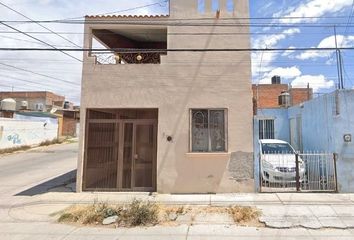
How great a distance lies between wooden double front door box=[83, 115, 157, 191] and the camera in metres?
9.87

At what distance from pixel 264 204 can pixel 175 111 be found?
153 inches

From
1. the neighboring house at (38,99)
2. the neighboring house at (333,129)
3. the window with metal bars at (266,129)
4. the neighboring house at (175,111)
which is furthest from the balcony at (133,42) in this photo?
the neighboring house at (38,99)

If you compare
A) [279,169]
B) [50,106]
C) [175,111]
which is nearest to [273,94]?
[279,169]

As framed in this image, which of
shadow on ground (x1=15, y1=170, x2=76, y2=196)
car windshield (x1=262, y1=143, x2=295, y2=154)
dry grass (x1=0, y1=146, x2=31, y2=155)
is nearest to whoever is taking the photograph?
shadow on ground (x1=15, y1=170, x2=76, y2=196)

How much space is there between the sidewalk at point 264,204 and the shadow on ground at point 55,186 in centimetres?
63

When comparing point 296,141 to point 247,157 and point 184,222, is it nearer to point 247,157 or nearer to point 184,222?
point 247,157

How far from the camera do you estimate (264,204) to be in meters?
8.10

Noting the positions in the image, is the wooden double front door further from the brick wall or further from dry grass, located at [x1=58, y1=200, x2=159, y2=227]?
the brick wall

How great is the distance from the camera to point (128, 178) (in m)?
9.87

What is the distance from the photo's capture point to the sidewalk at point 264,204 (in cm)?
683

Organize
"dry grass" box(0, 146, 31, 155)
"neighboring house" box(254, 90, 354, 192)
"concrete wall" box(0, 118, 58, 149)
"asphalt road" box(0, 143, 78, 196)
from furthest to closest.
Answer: "concrete wall" box(0, 118, 58, 149) < "dry grass" box(0, 146, 31, 155) < "asphalt road" box(0, 143, 78, 196) < "neighboring house" box(254, 90, 354, 192)

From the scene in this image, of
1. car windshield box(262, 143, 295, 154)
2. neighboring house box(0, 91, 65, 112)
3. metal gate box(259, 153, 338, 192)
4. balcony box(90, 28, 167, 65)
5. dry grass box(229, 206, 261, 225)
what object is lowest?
dry grass box(229, 206, 261, 225)

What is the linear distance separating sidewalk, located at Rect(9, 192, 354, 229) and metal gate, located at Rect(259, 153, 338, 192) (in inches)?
20.3

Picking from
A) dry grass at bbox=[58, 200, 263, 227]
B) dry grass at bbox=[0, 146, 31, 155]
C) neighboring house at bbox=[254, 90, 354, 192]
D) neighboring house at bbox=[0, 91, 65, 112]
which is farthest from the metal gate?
neighboring house at bbox=[0, 91, 65, 112]
